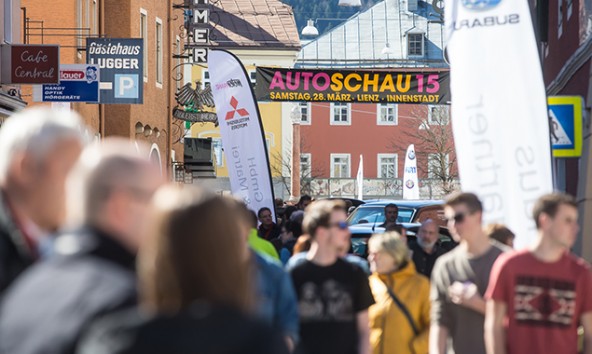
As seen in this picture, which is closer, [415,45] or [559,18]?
[559,18]

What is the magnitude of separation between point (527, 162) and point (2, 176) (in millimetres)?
5461

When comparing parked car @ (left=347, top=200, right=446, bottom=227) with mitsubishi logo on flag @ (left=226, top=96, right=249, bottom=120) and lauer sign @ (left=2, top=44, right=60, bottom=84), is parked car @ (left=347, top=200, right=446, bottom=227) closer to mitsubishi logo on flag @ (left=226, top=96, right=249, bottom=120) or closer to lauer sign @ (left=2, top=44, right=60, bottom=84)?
mitsubishi logo on flag @ (left=226, top=96, right=249, bottom=120)

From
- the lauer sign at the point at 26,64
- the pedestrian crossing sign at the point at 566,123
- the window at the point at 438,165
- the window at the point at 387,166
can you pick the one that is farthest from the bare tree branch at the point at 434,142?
the pedestrian crossing sign at the point at 566,123

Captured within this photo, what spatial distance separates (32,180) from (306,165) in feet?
251

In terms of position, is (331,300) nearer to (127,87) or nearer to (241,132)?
(241,132)

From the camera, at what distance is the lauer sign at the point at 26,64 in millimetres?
23969

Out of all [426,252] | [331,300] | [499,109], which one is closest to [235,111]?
[426,252]

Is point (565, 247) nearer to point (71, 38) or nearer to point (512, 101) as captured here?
point (512, 101)

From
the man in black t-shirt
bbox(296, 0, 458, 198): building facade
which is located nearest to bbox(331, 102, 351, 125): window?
bbox(296, 0, 458, 198): building facade

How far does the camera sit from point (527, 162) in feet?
29.6

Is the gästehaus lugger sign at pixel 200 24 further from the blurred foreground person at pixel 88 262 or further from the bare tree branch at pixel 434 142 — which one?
the blurred foreground person at pixel 88 262

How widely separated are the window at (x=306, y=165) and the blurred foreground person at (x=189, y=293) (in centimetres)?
7675

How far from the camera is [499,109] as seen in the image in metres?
9.08

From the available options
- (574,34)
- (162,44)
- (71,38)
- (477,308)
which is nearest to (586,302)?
(477,308)
